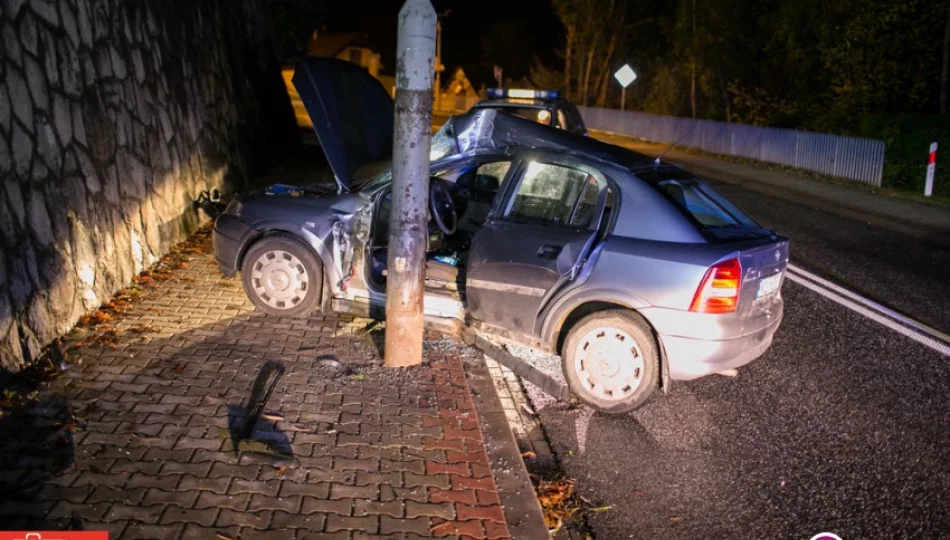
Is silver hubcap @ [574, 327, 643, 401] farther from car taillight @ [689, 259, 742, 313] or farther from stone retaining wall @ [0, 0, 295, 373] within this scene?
stone retaining wall @ [0, 0, 295, 373]

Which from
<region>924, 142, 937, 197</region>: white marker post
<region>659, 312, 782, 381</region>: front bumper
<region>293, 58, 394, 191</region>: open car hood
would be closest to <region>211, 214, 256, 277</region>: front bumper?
<region>293, 58, 394, 191</region>: open car hood

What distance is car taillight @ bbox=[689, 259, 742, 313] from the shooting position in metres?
4.91

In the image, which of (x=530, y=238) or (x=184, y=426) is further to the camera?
(x=530, y=238)

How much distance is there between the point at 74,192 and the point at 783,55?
28.4 meters

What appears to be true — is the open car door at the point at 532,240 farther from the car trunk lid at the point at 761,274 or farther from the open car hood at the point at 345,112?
the open car hood at the point at 345,112

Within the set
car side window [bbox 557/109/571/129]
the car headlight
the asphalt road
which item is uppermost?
car side window [bbox 557/109/571/129]

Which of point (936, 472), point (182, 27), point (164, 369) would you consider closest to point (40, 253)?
point (164, 369)

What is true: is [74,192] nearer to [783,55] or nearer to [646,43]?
[783,55]

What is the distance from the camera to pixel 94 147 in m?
6.66

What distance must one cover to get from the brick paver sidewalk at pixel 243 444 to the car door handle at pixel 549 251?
1062mm

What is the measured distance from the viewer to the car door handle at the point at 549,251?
5375mm

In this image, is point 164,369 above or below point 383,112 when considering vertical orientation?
below

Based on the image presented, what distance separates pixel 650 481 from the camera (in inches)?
176

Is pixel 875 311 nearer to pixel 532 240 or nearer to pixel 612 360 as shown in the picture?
pixel 612 360
